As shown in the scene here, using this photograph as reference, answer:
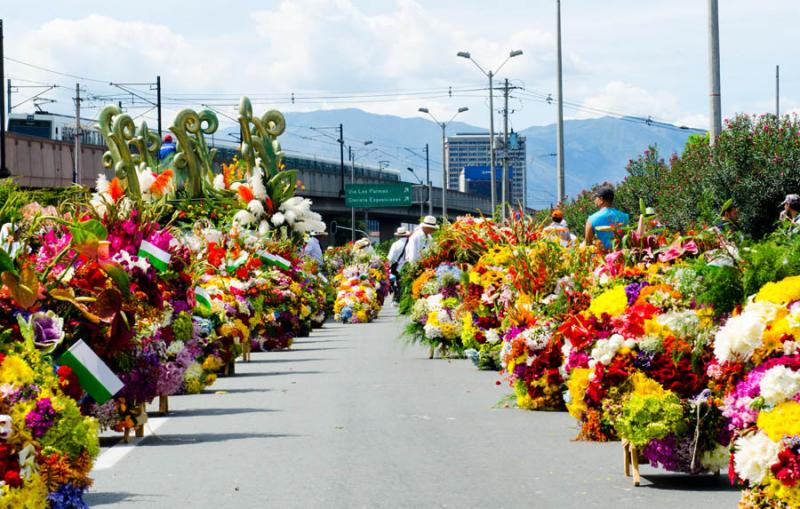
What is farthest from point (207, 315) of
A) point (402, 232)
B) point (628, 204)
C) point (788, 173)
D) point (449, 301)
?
point (628, 204)

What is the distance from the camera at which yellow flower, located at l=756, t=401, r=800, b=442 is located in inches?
281

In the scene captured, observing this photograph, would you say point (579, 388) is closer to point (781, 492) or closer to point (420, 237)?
point (781, 492)

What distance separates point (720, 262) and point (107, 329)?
138 inches

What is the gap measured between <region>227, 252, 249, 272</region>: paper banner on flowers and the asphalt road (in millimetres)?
4334

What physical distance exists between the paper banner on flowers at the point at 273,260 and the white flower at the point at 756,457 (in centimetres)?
1594

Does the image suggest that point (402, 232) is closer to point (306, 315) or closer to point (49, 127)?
point (306, 315)

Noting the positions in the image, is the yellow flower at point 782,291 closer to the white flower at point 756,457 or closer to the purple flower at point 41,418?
the white flower at point 756,457

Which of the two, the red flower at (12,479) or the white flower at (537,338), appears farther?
the white flower at (537,338)

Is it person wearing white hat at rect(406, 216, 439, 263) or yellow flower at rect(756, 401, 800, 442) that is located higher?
person wearing white hat at rect(406, 216, 439, 263)

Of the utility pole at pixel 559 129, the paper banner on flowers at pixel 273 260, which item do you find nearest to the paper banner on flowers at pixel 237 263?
the paper banner on flowers at pixel 273 260

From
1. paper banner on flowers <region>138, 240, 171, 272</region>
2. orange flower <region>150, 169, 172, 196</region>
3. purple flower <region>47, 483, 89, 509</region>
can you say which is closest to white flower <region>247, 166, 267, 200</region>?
orange flower <region>150, 169, 172, 196</region>

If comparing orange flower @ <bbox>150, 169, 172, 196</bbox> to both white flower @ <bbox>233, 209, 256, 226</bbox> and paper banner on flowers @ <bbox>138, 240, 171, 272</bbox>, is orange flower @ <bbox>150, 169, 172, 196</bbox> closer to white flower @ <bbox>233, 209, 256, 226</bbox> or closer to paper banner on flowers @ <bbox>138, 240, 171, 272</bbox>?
white flower @ <bbox>233, 209, 256, 226</bbox>

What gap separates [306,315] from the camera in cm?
2756

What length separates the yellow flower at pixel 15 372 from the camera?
22.3 ft
